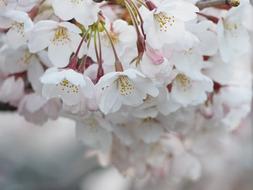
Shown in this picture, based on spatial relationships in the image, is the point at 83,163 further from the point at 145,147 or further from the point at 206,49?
the point at 206,49

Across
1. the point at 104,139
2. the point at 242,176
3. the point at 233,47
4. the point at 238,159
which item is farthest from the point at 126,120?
the point at 242,176

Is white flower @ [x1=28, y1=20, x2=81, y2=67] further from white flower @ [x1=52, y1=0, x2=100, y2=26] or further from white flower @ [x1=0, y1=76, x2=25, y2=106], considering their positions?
white flower @ [x1=0, y1=76, x2=25, y2=106]

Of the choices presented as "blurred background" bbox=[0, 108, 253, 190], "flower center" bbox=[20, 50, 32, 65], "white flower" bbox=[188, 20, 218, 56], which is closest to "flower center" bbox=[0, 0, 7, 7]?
"flower center" bbox=[20, 50, 32, 65]

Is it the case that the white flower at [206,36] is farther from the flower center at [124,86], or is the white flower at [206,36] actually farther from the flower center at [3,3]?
the flower center at [3,3]

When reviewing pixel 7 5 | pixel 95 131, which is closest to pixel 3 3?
pixel 7 5

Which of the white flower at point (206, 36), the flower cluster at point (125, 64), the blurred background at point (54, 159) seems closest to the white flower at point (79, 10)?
the flower cluster at point (125, 64)

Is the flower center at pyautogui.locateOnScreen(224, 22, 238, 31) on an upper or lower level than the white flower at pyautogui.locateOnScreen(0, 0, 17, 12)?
lower
